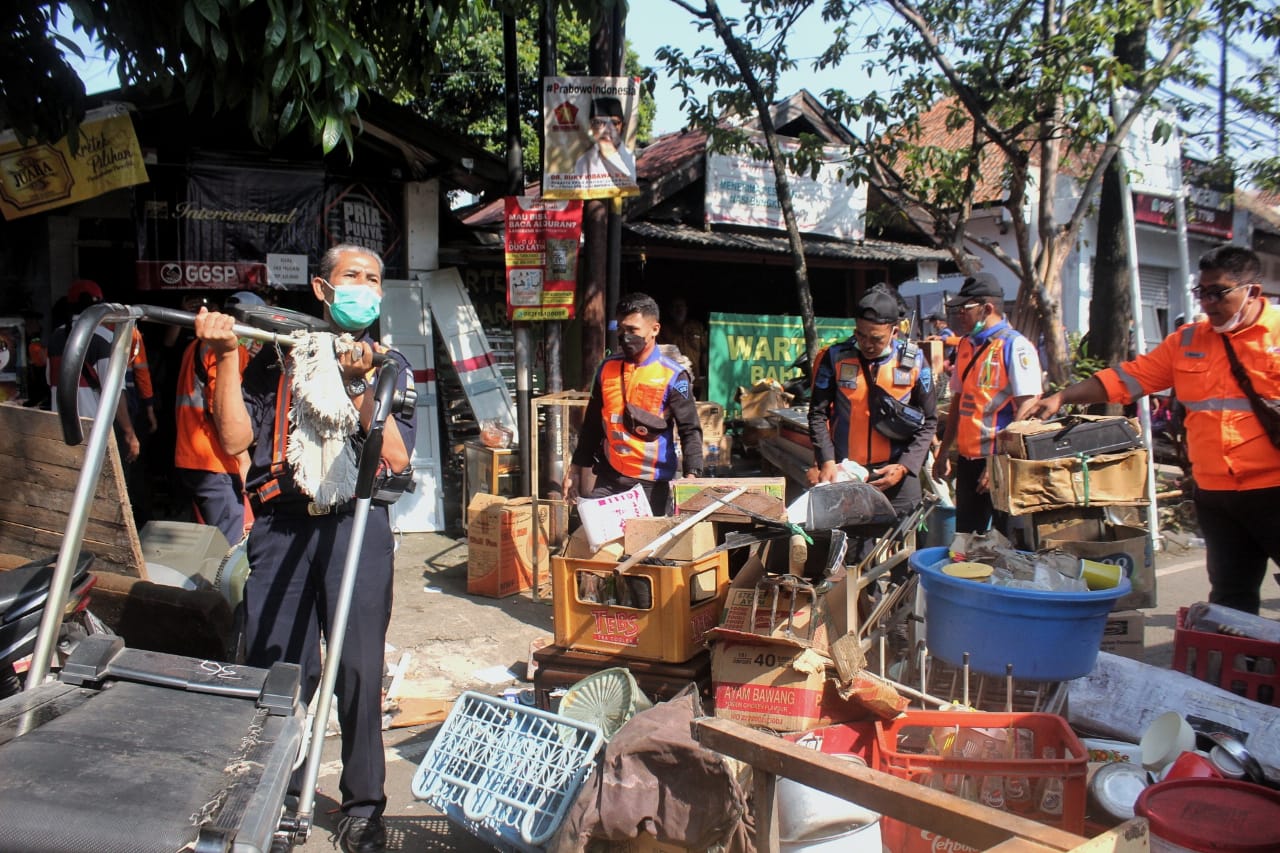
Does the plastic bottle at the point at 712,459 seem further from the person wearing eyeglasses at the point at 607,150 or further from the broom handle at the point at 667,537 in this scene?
the broom handle at the point at 667,537

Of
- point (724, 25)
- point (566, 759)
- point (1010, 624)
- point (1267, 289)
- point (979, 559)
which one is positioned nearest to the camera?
point (566, 759)

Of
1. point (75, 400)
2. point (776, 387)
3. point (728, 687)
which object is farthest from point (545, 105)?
point (75, 400)

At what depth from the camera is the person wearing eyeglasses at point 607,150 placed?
7355 millimetres

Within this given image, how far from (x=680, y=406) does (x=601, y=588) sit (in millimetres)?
1364

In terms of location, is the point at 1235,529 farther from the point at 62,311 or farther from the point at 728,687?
the point at 62,311

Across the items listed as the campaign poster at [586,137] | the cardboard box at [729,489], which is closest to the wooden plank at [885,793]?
the cardboard box at [729,489]

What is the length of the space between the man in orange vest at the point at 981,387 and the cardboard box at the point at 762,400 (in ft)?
14.1

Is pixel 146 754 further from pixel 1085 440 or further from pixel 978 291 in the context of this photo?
pixel 978 291

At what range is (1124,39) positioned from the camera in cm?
842

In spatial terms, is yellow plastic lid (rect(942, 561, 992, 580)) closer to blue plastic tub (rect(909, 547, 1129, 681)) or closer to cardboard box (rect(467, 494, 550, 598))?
blue plastic tub (rect(909, 547, 1129, 681))

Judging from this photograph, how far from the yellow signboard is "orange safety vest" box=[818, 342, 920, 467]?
17.7ft

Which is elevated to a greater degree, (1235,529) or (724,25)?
(724,25)

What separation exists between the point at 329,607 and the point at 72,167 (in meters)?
5.65

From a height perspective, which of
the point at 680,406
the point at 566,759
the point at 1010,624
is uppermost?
the point at 680,406
